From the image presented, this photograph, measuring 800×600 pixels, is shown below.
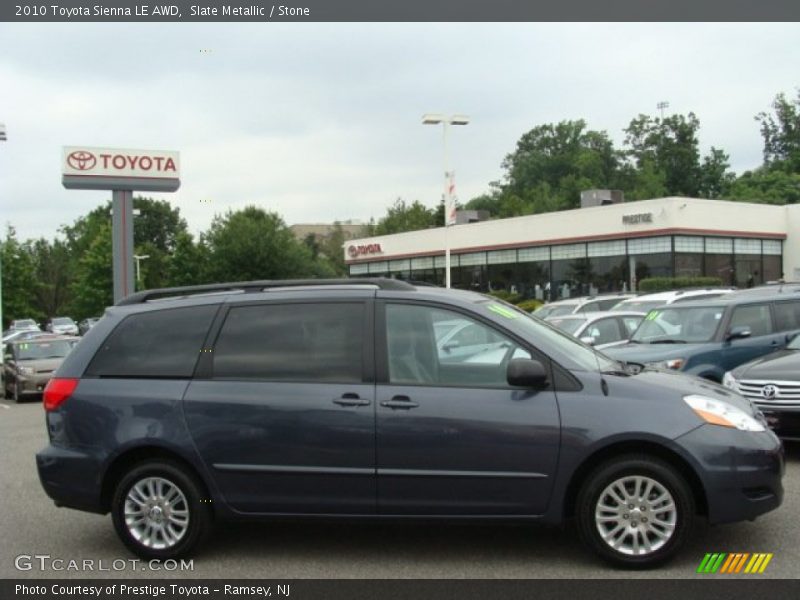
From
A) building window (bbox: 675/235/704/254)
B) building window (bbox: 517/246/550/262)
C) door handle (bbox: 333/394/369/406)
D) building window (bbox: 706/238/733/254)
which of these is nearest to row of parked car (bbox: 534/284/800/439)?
door handle (bbox: 333/394/369/406)

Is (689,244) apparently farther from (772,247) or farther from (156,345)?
(156,345)

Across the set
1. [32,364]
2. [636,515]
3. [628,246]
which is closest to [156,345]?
[636,515]

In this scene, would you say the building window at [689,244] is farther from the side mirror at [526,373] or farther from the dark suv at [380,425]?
the side mirror at [526,373]

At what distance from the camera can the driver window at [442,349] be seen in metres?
5.21

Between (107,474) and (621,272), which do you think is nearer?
(107,474)

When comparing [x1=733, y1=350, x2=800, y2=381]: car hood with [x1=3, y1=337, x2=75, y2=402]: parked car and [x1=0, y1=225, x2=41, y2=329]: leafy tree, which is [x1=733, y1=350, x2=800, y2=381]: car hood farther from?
[x1=0, y1=225, x2=41, y2=329]: leafy tree

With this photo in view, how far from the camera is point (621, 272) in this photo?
39.0 meters

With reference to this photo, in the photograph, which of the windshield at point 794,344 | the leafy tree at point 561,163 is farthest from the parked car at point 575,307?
the leafy tree at point 561,163

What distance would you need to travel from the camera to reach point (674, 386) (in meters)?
5.21

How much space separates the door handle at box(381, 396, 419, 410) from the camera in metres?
5.11

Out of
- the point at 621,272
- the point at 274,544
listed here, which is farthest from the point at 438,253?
the point at 274,544

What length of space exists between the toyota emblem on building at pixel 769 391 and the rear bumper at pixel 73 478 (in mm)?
6084

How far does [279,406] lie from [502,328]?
156cm
